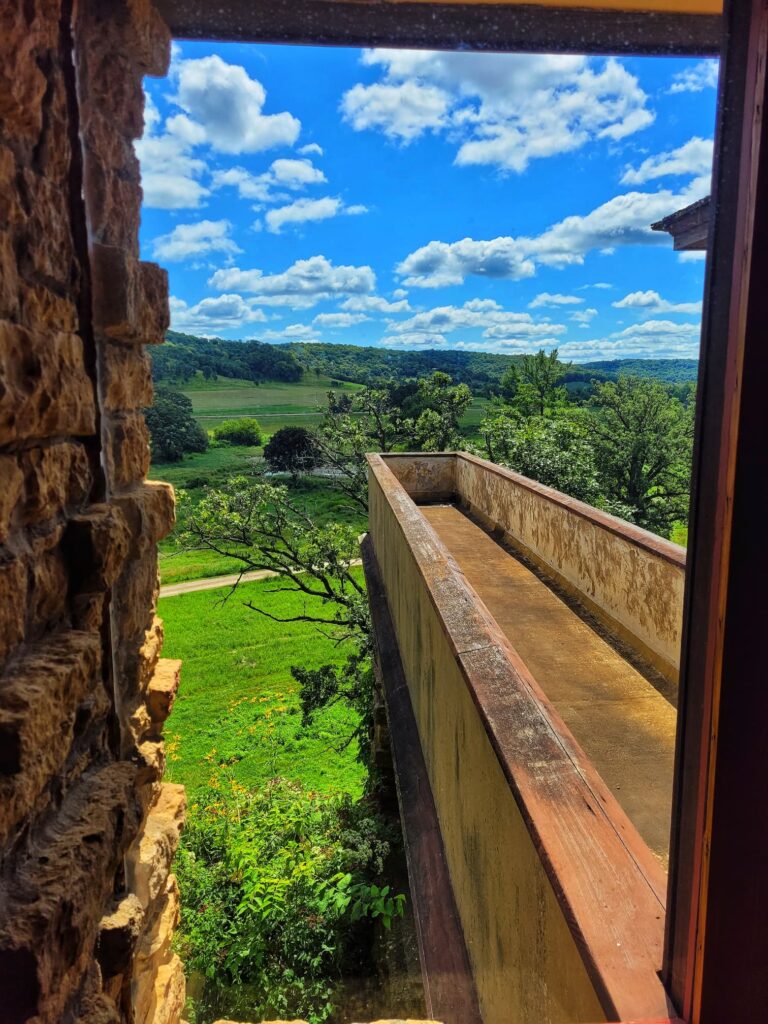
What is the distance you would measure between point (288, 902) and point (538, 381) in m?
30.0

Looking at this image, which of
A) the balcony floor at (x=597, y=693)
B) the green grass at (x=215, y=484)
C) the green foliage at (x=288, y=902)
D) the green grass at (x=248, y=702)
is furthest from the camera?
the green grass at (x=215, y=484)

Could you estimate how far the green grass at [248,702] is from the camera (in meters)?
14.9

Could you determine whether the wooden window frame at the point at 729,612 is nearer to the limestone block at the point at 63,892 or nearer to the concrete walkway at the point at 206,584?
the limestone block at the point at 63,892

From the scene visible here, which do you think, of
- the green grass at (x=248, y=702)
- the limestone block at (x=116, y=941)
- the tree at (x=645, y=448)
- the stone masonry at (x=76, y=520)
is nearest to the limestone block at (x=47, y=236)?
the stone masonry at (x=76, y=520)

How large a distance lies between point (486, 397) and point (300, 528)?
67.5ft

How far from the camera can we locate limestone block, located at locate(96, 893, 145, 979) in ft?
4.55

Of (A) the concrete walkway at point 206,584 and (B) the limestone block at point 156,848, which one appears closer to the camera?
(B) the limestone block at point 156,848

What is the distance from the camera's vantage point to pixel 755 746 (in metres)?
1.07

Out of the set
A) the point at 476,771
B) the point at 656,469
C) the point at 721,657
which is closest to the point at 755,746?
the point at 721,657

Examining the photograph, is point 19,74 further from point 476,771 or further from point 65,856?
point 476,771

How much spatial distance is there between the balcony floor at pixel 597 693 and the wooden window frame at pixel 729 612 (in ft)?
4.95

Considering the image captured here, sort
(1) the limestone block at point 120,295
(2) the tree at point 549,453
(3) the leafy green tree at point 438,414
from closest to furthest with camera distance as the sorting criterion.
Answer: (1) the limestone block at point 120,295 < (2) the tree at point 549,453 < (3) the leafy green tree at point 438,414

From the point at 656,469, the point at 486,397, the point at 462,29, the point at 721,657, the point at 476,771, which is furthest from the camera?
the point at 486,397

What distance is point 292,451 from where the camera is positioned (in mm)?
24375
